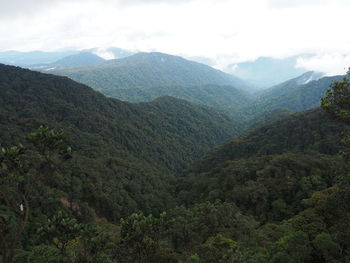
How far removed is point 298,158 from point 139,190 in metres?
56.5

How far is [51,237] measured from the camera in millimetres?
15469

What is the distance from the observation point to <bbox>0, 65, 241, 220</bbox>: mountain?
87.2 meters

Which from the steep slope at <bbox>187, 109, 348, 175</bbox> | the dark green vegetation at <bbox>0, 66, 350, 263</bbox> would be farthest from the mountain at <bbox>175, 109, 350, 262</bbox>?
the dark green vegetation at <bbox>0, 66, 350, 263</bbox>

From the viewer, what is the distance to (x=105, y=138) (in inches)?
5344

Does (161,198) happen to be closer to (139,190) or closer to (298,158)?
(139,190)

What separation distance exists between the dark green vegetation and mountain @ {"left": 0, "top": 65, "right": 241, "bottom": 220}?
0.63 meters

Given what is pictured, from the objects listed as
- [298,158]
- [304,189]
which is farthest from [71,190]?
[298,158]

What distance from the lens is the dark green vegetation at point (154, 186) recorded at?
17984 millimetres

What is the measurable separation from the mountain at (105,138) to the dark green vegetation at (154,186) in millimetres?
629

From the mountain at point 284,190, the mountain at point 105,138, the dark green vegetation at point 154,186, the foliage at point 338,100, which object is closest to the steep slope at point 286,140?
the mountain at point 284,190

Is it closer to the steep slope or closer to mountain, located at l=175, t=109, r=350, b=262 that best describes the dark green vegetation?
mountain, located at l=175, t=109, r=350, b=262

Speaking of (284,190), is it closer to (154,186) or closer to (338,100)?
(338,100)

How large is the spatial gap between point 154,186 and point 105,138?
45.8m

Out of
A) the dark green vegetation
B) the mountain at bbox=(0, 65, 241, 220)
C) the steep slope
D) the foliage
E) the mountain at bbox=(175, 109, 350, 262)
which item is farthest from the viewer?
the steep slope
